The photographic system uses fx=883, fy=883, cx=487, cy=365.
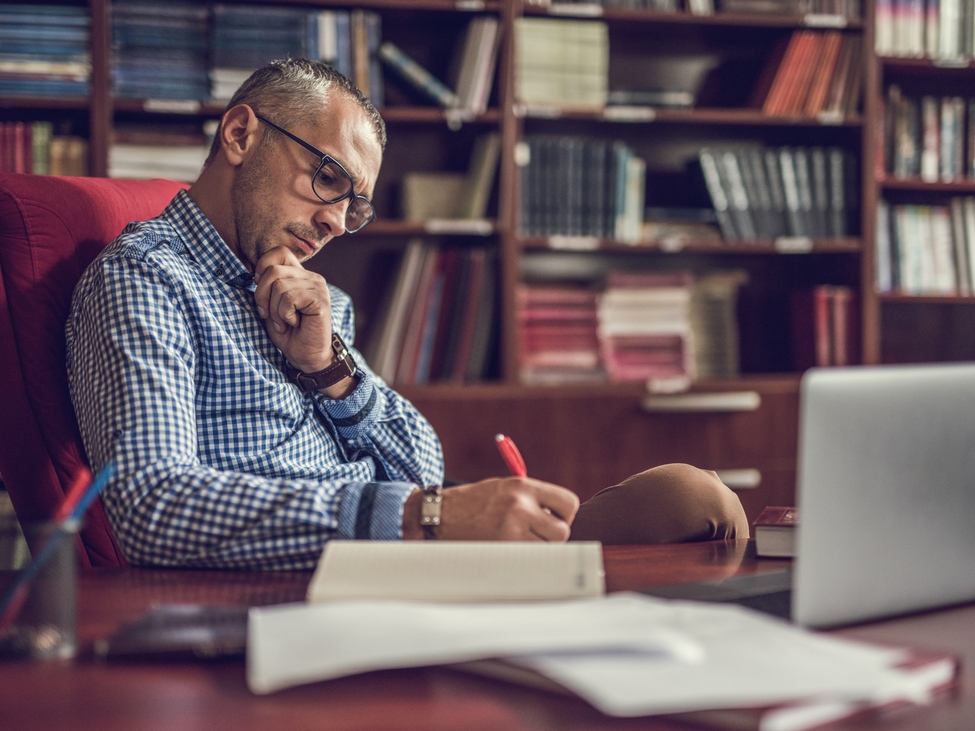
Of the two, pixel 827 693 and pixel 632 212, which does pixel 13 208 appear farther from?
pixel 632 212

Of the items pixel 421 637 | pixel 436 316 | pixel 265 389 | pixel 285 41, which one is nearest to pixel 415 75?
pixel 285 41

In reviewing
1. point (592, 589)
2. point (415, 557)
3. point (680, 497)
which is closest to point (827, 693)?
point (592, 589)

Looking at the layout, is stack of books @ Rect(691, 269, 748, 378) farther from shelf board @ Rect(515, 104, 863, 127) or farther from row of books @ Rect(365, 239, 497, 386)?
row of books @ Rect(365, 239, 497, 386)

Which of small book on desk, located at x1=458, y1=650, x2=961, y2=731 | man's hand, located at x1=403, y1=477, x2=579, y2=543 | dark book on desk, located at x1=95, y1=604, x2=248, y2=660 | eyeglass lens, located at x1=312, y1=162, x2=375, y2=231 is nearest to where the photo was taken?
small book on desk, located at x1=458, y1=650, x2=961, y2=731

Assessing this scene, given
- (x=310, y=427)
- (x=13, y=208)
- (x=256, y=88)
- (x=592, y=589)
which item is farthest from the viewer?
(x=256, y=88)

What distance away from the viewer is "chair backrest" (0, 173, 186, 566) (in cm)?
117

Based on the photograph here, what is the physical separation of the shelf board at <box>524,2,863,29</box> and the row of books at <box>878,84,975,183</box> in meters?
0.30

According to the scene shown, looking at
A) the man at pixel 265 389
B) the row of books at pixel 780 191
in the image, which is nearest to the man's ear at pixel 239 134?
the man at pixel 265 389

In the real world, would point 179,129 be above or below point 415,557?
above

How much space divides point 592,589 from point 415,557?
15 cm

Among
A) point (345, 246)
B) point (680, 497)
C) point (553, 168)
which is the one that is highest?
point (553, 168)

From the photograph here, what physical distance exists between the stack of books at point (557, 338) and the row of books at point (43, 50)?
1314mm

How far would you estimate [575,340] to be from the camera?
8.35 ft

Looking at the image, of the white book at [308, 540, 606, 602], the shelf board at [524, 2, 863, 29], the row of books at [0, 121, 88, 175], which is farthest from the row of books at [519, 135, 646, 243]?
the white book at [308, 540, 606, 602]
